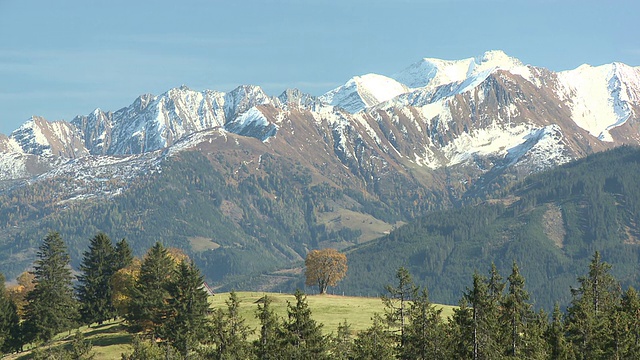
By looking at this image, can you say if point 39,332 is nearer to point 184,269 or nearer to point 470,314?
point 184,269

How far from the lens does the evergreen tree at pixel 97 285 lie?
18012 cm

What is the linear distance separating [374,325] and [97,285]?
9899 centimetres

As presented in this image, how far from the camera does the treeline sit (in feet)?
305

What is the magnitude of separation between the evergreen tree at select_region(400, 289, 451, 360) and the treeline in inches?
4.5

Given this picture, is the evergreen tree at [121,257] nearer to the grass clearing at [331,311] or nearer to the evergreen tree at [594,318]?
the grass clearing at [331,311]

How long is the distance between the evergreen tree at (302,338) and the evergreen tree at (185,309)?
27168mm

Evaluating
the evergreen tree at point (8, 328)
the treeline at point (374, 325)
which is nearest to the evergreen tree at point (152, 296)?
the treeline at point (374, 325)

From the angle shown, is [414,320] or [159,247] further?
[159,247]

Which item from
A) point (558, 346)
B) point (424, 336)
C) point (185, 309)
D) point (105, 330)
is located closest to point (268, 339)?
point (424, 336)

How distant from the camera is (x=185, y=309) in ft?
438

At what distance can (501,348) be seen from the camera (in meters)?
91.8

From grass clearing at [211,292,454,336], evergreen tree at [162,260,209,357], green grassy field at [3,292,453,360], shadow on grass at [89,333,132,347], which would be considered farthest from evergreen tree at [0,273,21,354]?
grass clearing at [211,292,454,336]

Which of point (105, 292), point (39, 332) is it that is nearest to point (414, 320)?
point (39, 332)

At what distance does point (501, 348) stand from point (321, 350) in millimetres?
20760
